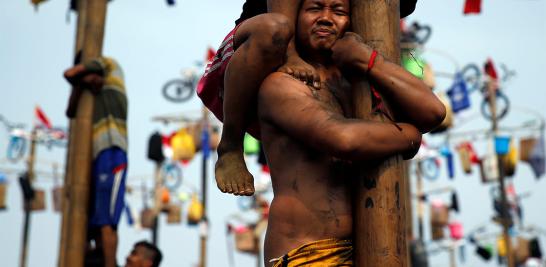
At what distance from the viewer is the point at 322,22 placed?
3066mm

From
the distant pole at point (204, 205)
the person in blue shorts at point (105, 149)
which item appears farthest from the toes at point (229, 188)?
the distant pole at point (204, 205)

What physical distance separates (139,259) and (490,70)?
65.4ft

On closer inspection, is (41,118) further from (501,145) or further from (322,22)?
(322,22)

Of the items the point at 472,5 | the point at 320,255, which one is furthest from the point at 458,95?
the point at 320,255

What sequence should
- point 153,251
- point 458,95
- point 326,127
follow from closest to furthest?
point 326,127
point 153,251
point 458,95

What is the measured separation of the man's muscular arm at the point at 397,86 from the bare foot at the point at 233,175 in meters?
0.70

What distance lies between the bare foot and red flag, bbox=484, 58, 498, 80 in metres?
21.9

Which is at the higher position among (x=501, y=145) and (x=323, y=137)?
(x=501, y=145)

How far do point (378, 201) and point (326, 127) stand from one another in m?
0.34

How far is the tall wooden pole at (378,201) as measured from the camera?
2.82 metres

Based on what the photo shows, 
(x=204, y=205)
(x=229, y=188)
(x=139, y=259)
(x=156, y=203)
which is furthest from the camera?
(x=156, y=203)

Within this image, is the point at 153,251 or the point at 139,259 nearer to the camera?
the point at 139,259

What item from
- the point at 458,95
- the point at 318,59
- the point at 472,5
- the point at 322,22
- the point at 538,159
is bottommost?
the point at 318,59

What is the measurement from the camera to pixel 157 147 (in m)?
17.1
